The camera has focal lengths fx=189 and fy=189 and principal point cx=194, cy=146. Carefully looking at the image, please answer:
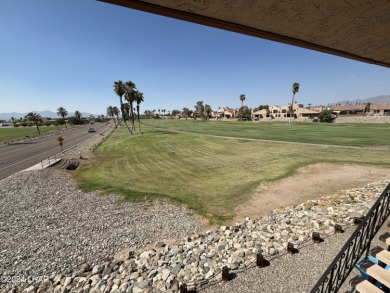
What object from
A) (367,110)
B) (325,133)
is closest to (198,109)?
(367,110)

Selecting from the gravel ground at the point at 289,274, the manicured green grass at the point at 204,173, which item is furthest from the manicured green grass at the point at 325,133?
the gravel ground at the point at 289,274

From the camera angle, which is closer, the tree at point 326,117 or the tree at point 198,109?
the tree at point 326,117

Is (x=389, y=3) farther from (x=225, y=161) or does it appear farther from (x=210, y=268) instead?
(x=225, y=161)

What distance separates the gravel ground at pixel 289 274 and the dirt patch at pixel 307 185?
431cm

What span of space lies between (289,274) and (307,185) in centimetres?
1081

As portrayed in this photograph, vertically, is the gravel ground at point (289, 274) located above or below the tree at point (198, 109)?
below

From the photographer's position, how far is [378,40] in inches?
147

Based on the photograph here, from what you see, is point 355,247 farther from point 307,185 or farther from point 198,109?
point 198,109

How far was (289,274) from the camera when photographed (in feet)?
21.5

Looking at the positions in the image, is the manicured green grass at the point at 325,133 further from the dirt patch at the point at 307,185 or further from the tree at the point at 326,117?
the tree at the point at 326,117

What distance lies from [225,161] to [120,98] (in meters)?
47.8

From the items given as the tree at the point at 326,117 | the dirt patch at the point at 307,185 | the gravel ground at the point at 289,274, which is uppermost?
the tree at the point at 326,117

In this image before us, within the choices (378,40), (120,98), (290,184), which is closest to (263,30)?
(378,40)

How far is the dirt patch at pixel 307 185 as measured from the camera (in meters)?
12.7
